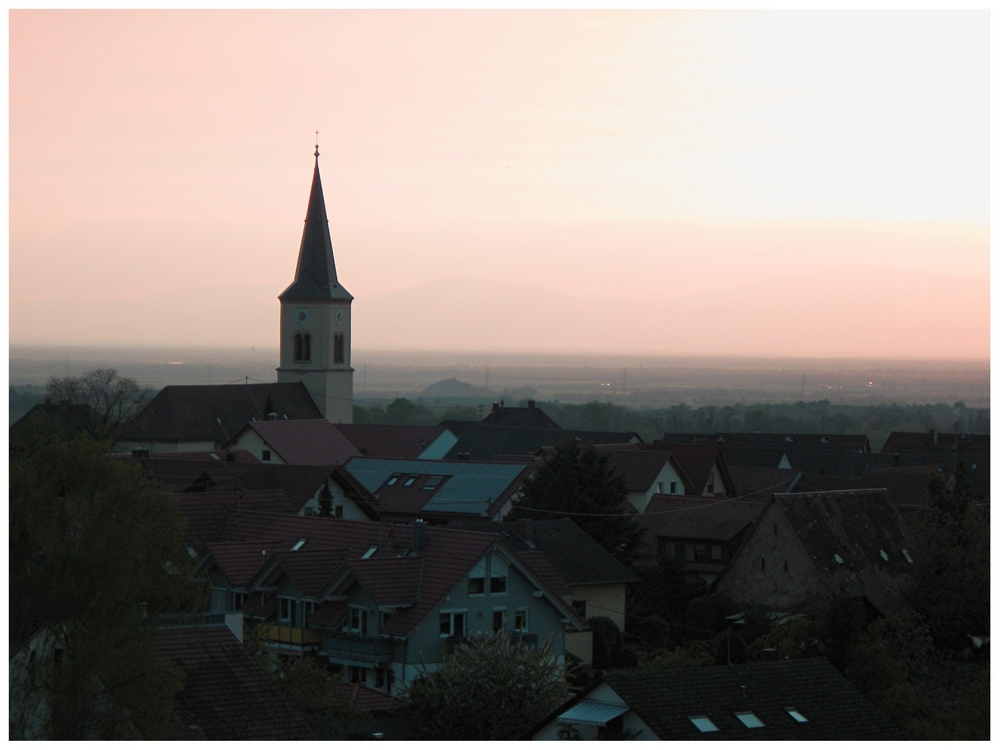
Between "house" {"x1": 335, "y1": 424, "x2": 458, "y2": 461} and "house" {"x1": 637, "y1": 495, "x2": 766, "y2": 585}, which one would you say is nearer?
"house" {"x1": 637, "y1": 495, "x2": 766, "y2": 585}

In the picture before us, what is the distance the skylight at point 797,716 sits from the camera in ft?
72.5

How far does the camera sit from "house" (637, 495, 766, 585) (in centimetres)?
4569

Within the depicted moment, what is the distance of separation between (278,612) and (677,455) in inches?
1202

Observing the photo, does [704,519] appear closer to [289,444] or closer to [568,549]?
[568,549]

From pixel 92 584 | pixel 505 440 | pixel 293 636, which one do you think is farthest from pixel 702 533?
pixel 92 584

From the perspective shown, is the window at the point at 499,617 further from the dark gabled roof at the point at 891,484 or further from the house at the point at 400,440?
the house at the point at 400,440

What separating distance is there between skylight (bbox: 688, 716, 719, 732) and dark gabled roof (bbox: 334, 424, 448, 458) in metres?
61.8

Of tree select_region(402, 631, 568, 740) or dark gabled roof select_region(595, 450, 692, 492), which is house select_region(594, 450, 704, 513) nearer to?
dark gabled roof select_region(595, 450, 692, 492)

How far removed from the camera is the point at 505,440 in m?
75.8

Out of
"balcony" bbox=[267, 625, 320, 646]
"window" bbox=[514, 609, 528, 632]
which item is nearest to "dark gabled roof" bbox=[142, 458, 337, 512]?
"balcony" bbox=[267, 625, 320, 646]

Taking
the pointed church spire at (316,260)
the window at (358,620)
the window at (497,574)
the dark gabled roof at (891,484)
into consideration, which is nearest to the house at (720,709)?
the window at (358,620)

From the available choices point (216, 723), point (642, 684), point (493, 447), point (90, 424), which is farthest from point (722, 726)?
point (90, 424)

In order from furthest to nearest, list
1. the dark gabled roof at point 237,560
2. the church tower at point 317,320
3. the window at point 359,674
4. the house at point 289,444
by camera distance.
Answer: the church tower at point 317,320
the house at point 289,444
the dark gabled roof at point 237,560
the window at point 359,674

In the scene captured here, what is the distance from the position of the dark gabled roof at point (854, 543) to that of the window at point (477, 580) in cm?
1176
